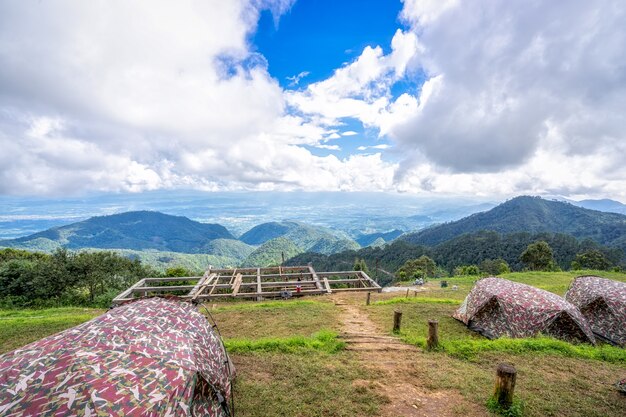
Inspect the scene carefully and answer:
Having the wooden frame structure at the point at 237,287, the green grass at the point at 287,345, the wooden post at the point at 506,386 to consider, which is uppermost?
the wooden post at the point at 506,386

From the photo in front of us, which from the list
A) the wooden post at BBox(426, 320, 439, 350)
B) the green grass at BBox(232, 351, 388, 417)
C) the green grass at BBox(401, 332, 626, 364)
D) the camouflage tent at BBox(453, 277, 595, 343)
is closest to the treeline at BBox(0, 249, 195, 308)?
the green grass at BBox(232, 351, 388, 417)

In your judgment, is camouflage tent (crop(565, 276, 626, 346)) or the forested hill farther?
the forested hill

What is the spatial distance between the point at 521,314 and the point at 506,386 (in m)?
6.17

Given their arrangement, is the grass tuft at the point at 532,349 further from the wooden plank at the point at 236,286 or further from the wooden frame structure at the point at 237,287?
the wooden plank at the point at 236,286

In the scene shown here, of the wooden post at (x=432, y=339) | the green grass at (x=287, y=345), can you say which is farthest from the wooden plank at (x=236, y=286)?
the wooden post at (x=432, y=339)

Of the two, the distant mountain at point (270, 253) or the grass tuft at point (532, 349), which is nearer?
the grass tuft at point (532, 349)

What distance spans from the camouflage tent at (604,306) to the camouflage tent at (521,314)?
171 centimetres

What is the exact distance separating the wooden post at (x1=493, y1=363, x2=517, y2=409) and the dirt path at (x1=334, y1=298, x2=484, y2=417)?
545mm

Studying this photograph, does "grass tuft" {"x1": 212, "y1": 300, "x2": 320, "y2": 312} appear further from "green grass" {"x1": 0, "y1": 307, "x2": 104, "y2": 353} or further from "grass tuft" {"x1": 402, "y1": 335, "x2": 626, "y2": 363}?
"grass tuft" {"x1": 402, "y1": 335, "x2": 626, "y2": 363}

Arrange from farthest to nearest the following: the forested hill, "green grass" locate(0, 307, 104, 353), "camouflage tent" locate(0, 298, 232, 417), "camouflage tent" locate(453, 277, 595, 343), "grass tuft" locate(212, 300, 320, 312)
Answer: the forested hill < "grass tuft" locate(212, 300, 320, 312) < "green grass" locate(0, 307, 104, 353) < "camouflage tent" locate(453, 277, 595, 343) < "camouflage tent" locate(0, 298, 232, 417)

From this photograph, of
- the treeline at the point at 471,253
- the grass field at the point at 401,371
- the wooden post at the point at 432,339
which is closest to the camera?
the grass field at the point at 401,371

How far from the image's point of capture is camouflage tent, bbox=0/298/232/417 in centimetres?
373

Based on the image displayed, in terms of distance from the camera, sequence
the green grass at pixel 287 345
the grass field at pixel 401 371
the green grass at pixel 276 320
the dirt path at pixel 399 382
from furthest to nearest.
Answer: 1. the green grass at pixel 276 320
2. the green grass at pixel 287 345
3. the grass field at pixel 401 371
4. the dirt path at pixel 399 382

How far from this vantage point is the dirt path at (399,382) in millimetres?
5939
